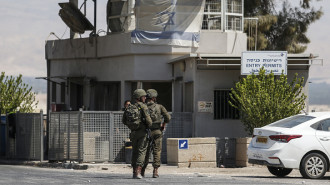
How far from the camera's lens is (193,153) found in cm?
2295

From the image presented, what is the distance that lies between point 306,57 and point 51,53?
→ 1550 cm

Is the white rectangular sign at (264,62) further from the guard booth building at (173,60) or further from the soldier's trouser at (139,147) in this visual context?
the soldier's trouser at (139,147)

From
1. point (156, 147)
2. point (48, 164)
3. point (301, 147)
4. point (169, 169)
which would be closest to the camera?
point (156, 147)

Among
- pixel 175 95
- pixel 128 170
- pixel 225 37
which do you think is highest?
pixel 225 37

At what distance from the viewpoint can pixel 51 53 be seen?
37719mm

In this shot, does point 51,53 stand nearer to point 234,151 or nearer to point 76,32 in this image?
point 76,32

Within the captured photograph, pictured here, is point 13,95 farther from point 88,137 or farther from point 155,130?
point 155,130

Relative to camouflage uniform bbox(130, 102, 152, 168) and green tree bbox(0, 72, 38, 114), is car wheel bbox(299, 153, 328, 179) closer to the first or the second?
camouflage uniform bbox(130, 102, 152, 168)

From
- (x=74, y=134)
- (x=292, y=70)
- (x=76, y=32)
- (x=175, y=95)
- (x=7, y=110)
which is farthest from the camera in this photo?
(x=76, y=32)

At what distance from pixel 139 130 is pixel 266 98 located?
743cm

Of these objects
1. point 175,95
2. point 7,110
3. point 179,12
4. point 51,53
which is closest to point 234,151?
point 175,95

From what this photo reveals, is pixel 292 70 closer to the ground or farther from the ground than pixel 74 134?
farther from the ground

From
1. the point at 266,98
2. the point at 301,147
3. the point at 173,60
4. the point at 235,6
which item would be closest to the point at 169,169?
the point at 266,98

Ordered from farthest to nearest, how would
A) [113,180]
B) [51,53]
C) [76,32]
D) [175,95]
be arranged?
[51,53], [76,32], [175,95], [113,180]
